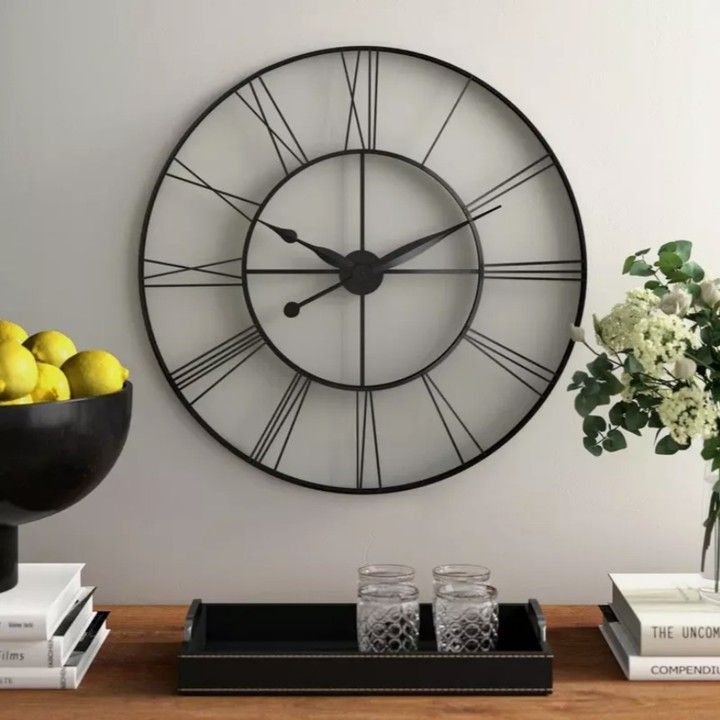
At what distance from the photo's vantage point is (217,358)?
1.74 meters

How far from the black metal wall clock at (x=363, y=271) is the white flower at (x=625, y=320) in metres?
0.30

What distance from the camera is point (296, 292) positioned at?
1.73 meters

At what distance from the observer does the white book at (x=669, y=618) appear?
1.36 metres

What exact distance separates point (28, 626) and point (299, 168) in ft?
2.56

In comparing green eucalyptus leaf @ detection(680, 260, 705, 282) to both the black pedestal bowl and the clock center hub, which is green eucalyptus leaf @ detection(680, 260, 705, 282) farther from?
the black pedestal bowl

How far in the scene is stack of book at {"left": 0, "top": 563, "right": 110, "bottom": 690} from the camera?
1320 mm

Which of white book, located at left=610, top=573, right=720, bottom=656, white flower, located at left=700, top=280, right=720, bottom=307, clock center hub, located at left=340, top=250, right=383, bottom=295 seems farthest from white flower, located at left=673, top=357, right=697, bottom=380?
clock center hub, located at left=340, top=250, right=383, bottom=295

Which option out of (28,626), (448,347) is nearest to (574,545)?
(448,347)

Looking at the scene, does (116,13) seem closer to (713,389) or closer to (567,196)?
(567,196)

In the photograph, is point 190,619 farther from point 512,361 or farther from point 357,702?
point 512,361

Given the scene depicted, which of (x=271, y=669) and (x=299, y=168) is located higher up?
(x=299, y=168)

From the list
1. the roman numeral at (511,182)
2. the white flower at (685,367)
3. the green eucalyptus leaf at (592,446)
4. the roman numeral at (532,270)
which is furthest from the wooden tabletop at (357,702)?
the roman numeral at (511,182)

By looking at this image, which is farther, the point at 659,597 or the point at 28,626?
the point at 659,597

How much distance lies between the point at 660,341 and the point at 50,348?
773 mm
